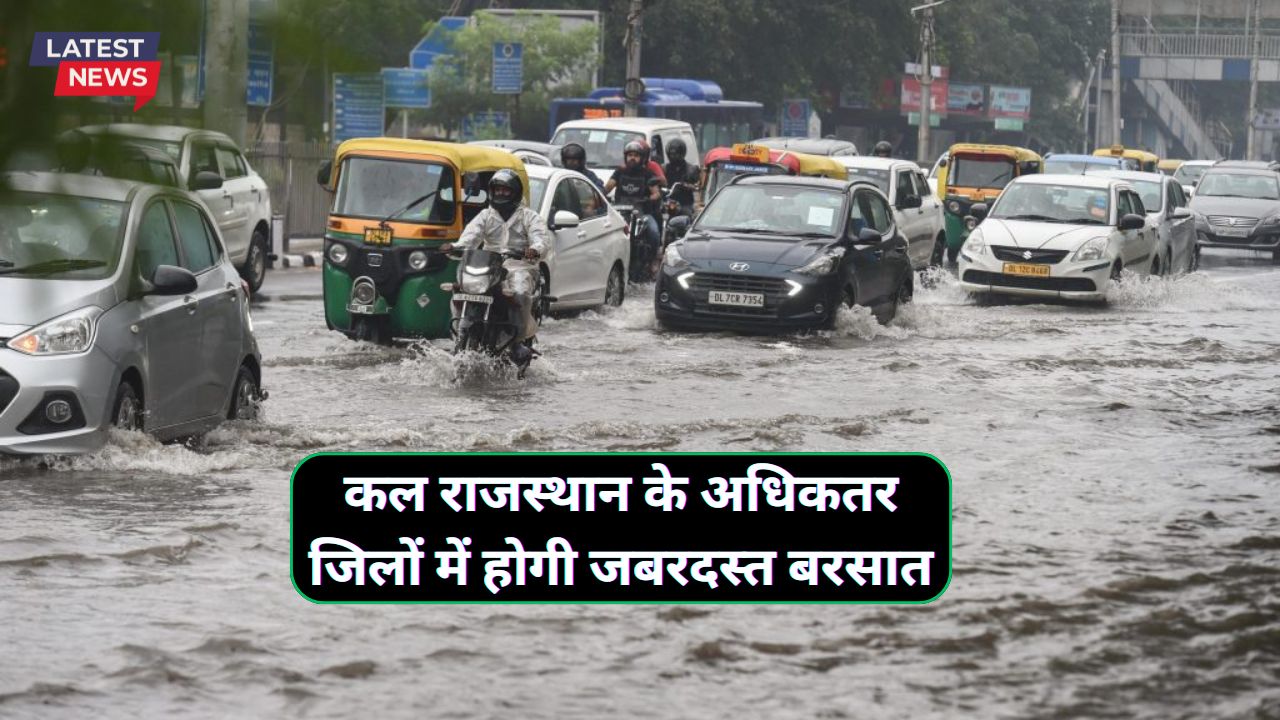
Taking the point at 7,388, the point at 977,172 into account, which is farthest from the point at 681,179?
the point at 7,388

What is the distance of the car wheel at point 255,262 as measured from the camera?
2130 cm

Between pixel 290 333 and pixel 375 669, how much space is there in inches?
438

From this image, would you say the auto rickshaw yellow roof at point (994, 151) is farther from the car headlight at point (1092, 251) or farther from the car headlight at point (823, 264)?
the car headlight at point (823, 264)

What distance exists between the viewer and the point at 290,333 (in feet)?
56.1

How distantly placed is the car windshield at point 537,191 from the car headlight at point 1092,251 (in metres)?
6.62

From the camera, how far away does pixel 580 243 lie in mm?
18969

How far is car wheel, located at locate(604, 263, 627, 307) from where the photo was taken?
2003cm

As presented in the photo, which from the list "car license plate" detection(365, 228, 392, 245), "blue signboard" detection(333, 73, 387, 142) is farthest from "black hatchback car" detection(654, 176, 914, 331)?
"blue signboard" detection(333, 73, 387, 142)

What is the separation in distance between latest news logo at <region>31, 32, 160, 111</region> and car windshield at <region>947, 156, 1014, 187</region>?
30687 millimetres

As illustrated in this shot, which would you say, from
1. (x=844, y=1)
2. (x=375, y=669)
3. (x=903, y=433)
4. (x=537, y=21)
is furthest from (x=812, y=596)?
(x=844, y=1)

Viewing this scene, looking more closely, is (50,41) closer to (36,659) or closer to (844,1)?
(36,659)

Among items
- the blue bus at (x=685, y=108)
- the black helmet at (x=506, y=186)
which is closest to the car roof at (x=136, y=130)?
the black helmet at (x=506, y=186)

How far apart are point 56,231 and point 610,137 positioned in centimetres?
2581

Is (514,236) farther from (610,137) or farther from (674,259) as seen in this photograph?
(610,137)
